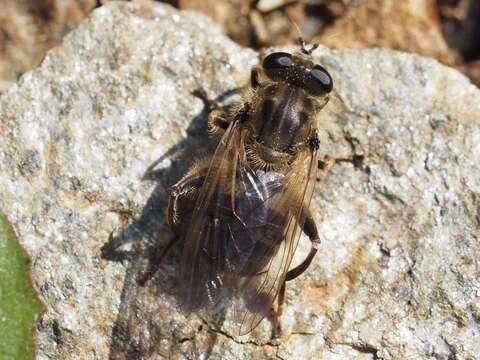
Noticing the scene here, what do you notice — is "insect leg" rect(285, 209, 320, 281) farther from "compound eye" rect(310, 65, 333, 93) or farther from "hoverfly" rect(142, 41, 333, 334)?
"compound eye" rect(310, 65, 333, 93)

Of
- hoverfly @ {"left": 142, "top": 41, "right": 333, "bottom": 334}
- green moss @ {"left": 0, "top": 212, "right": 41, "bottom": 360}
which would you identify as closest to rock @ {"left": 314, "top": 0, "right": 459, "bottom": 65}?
hoverfly @ {"left": 142, "top": 41, "right": 333, "bottom": 334}

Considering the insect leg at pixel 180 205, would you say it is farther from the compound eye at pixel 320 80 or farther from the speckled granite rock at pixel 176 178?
the compound eye at pixel 320 80

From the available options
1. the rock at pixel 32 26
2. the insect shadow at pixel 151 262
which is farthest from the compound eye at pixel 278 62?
the rock at pixel 32 26

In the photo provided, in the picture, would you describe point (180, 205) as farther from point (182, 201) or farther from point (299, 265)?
point (299, 265)

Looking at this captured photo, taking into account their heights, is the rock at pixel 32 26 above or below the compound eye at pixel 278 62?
below

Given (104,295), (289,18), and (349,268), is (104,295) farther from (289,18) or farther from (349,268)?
(289,18)

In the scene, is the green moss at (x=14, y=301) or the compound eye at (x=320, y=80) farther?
the compound eye at (x=320, y=80)

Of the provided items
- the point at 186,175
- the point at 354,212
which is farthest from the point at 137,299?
the point at 354,212
